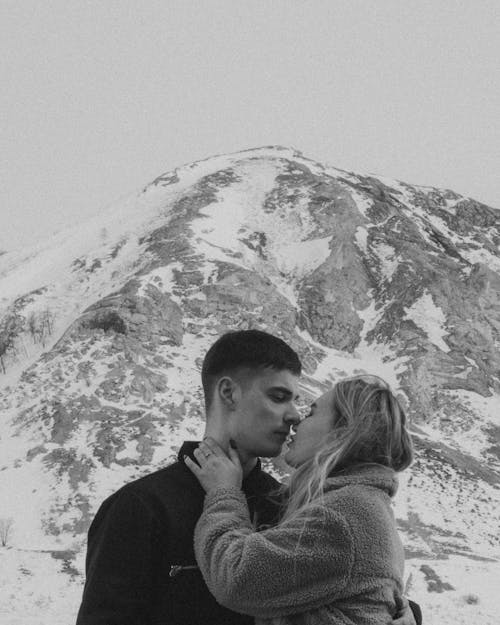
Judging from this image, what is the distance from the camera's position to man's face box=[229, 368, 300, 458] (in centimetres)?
330

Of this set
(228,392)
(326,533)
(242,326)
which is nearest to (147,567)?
(326,533)

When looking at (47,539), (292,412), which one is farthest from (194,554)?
(47,539)

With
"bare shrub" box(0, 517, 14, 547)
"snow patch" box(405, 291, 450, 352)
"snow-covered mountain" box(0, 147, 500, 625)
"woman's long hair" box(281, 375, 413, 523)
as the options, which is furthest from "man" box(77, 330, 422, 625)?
"snow patch" box(405, 291, 450, 352)

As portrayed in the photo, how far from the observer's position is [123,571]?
2.84 metres

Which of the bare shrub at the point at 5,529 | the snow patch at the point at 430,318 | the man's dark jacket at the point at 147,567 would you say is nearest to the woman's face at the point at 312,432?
the man's dark jacket at the point at 147,567

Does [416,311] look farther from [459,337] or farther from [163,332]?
[163,332]

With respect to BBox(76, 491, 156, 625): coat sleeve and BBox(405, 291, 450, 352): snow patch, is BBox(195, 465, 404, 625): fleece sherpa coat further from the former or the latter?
BBox(405, 291, 450, 352): snow patch

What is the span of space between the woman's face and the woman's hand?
281 mm

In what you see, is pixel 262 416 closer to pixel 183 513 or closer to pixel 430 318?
pixel 183 513

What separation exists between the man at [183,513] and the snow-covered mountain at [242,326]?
9.50 m

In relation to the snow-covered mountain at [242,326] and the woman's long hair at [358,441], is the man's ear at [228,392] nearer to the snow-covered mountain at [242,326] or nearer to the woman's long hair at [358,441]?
the woman's long hair at [358,441]

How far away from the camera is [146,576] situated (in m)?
2.86

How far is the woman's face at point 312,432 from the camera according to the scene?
10.5ft

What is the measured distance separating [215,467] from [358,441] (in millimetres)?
680
